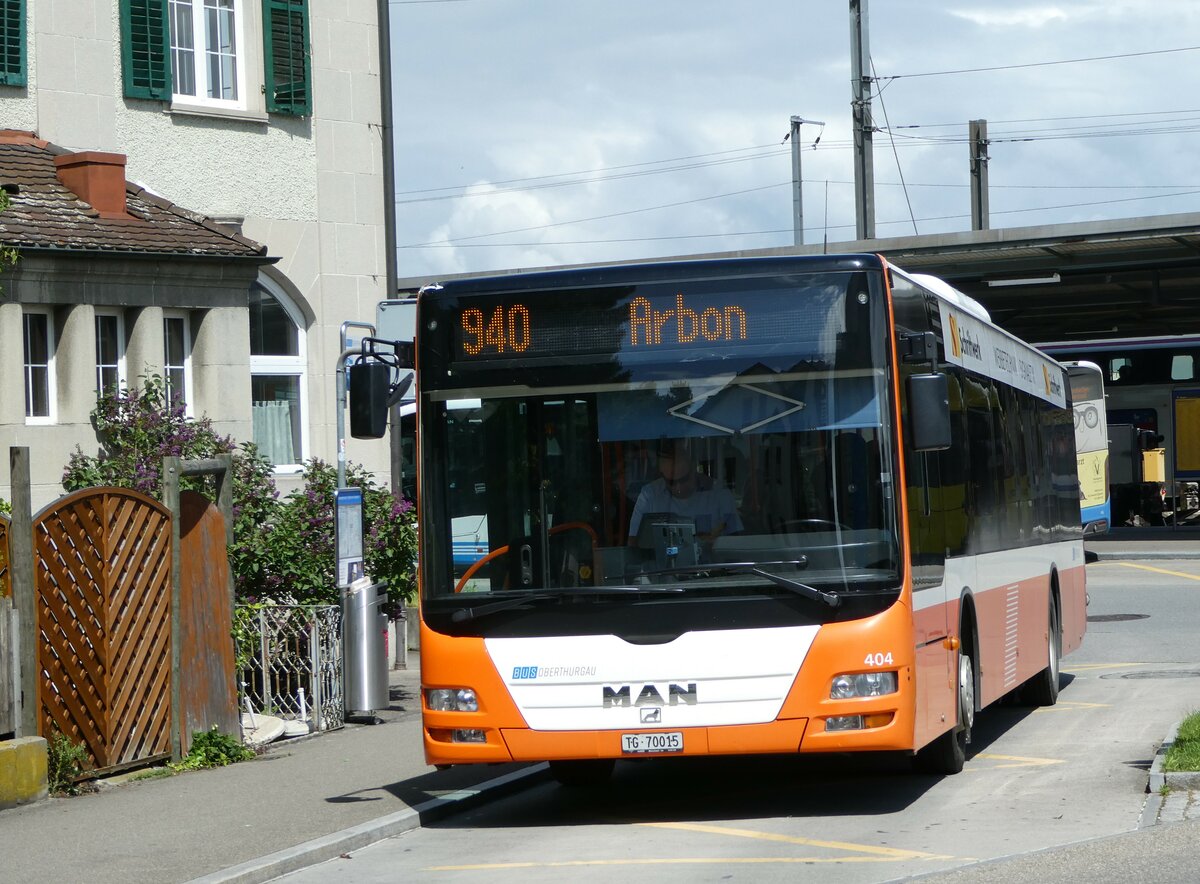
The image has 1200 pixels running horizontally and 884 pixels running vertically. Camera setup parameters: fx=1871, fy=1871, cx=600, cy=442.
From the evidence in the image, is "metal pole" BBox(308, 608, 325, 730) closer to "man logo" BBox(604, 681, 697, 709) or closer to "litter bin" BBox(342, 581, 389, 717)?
"litter bin" BBox(342, 581, 389, 717)

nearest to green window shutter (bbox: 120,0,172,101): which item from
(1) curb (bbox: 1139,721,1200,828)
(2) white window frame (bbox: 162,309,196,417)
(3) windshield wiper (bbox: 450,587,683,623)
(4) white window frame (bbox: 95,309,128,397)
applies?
(2) white window frame (bbox: 162,309,196,417)

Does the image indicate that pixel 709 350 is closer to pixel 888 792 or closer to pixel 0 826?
pixel 888 792

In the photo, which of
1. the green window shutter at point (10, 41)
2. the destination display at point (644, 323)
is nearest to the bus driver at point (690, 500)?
the destination display at point (644, 323)

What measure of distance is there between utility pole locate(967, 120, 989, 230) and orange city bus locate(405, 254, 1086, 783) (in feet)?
142

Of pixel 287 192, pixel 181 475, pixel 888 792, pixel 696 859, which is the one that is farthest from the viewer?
pixel 287 192

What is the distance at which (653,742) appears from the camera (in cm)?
944

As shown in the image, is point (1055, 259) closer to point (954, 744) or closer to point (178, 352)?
point (178, 352)

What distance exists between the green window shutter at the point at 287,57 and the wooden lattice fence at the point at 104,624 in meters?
10.1

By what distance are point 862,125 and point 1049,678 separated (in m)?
24.4

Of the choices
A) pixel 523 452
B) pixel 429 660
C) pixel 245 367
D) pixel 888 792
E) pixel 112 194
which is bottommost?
pixel 888 792

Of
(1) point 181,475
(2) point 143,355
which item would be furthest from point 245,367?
(1) point 181,475

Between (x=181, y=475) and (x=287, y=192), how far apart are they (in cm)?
940

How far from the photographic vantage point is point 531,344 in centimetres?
988

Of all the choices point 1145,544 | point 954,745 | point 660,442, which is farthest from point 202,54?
point 1145,544
